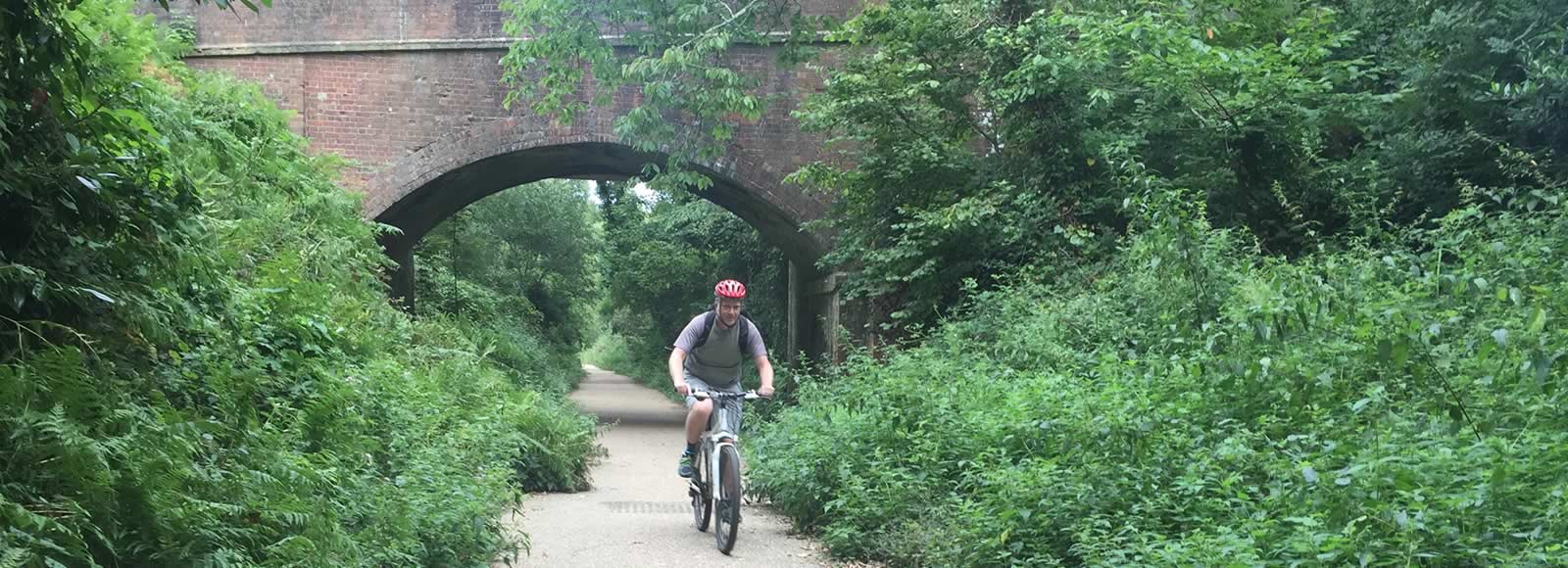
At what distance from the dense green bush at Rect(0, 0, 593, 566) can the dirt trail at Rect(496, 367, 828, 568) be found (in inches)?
25.0

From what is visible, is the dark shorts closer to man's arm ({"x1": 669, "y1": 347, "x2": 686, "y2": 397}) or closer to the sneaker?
man's arm ({"x1": 669, "y1": 347, "x2": 686, "y2": 397})

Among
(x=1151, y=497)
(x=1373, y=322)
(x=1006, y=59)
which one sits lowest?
(x=1151, y=497)

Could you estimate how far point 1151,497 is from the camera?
197 inches

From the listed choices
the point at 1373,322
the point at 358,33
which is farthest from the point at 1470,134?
the point at 358,33

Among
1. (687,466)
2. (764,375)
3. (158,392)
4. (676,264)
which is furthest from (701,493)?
(676,264)

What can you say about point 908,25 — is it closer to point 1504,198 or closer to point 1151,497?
point 1504,198

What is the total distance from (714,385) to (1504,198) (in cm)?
678

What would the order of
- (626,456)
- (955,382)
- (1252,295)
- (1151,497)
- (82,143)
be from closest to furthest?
(82,143) → (1151,497) → (1252,295) → (955,382) → (626,456)

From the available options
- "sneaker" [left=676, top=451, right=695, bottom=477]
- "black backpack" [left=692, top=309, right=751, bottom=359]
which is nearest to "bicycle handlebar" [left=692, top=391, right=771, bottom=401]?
"black backpack" [left=692, top=309, right=751, bottom=359]

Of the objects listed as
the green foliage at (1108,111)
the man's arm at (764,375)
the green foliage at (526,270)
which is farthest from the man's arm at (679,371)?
the green foliage at (526,270)

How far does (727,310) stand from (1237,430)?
10.9 feet

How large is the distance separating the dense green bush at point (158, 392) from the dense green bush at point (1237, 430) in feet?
8.05

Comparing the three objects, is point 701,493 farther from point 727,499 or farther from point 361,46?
point 361,46

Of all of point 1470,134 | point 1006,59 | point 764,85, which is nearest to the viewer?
point 1470,134
